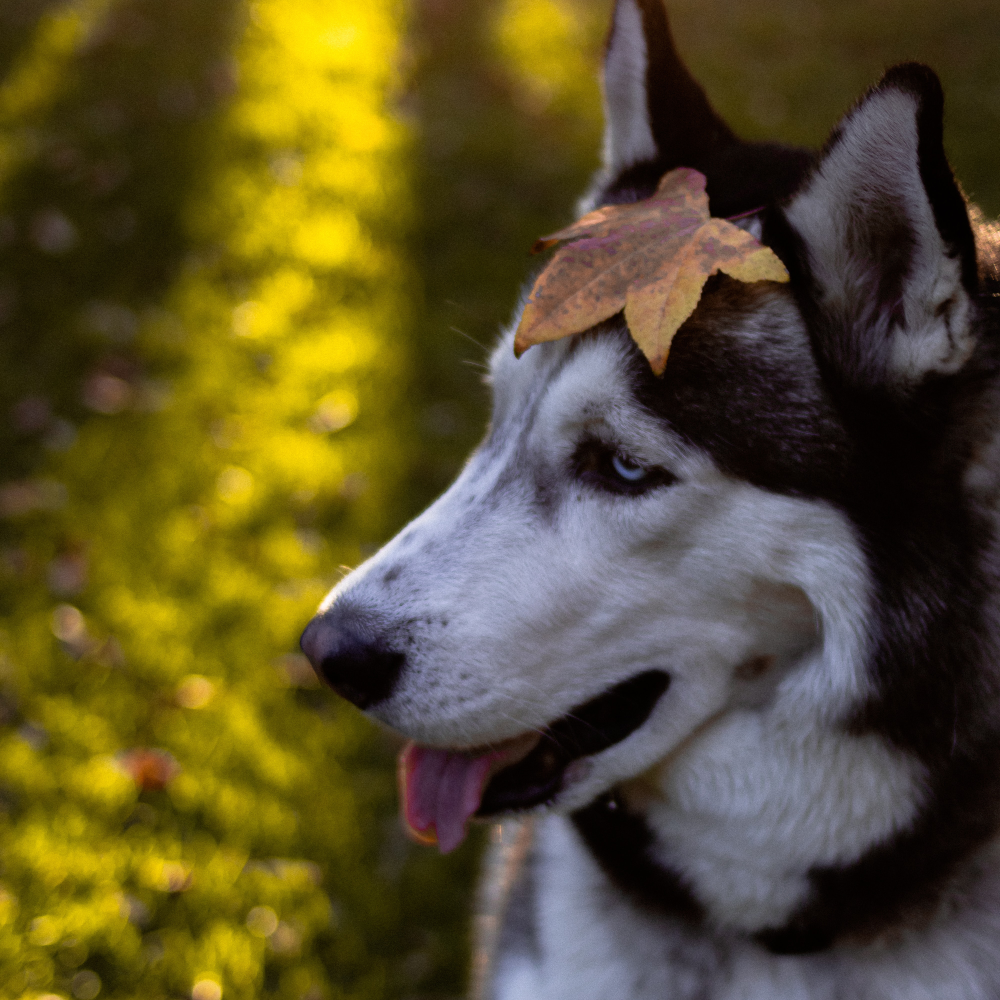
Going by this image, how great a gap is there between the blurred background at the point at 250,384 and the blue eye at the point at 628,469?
114cm

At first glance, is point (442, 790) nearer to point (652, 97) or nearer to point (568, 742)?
point (568, 742)

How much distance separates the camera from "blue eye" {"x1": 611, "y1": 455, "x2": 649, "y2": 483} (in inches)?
63.2

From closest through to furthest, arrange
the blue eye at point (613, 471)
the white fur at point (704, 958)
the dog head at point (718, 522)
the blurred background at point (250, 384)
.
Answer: the dog head at point (718, 522)
the blue eye at point (613, 471)
the white fur at point (704, 958)
the blurred background at point (250, 384)

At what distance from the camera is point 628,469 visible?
5.32ft

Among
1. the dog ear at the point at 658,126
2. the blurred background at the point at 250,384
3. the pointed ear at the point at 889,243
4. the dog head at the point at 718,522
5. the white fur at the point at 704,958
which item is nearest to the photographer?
the pointed ear at the point at 889,243

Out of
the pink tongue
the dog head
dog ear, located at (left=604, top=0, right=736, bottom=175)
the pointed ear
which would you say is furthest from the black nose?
dog ear, located at (left=604, top=0, right=736, bottom=175)

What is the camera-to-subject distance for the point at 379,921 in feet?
8.89

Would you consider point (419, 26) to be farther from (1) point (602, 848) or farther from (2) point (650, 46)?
(1) point (602, 848)

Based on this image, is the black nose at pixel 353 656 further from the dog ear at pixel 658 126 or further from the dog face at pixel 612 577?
the dog ear at pixel 658 126

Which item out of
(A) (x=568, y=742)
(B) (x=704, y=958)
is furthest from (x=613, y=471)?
(B) (x=704, y=958)

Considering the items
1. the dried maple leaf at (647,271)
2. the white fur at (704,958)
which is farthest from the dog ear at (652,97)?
the white fur at (704,958)

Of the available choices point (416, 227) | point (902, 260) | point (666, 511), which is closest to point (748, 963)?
point (666, 511)

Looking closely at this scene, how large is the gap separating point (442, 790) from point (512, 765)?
0.55ft

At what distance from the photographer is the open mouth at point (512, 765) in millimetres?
1773
